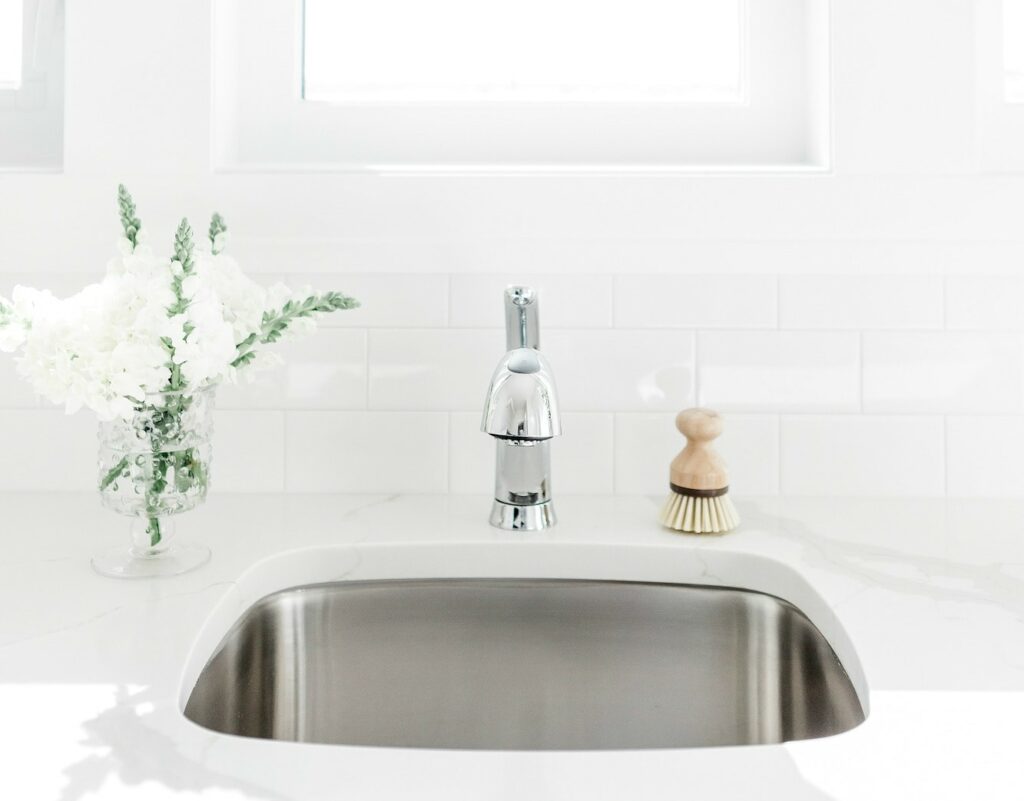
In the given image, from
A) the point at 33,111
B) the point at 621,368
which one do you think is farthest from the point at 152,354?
the point at 33,111

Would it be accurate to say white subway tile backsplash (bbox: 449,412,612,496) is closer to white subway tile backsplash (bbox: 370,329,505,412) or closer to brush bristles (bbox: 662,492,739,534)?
white subway tile backsplash (bbox: 370,329,505,412)

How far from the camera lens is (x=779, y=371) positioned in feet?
3.61

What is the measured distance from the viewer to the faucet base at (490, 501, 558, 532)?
95 cm

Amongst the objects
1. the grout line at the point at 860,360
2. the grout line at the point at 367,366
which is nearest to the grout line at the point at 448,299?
the grout line at the point at 367,366

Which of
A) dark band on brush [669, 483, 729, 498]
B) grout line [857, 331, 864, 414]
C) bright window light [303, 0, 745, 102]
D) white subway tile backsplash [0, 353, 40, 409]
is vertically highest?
bright window light [303, 0, 745, 102]

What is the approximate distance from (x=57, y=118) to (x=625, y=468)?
3.22 ft

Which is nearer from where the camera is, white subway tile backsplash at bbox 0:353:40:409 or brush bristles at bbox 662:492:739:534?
brush bristles at bbox 662:492:739:534

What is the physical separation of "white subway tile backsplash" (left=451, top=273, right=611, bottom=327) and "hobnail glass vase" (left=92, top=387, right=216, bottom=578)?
0.37 metres

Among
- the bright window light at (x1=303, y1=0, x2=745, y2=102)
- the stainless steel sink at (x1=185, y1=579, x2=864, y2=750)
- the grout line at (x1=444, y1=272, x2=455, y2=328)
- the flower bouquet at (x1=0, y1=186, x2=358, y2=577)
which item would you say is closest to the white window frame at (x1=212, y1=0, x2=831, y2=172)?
the bright window light at (x1=303, y1=0, x2=745, y2=102)

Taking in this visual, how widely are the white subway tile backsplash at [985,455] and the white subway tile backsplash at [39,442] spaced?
116cm

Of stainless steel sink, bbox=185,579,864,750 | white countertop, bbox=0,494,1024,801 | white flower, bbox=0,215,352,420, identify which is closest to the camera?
white countertop, bbox=0,494,1024,801

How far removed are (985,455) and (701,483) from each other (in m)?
0.46

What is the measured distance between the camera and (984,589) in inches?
31.5

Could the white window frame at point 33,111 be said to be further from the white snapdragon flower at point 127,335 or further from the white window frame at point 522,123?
the white snapdragon flower at point 127,335
